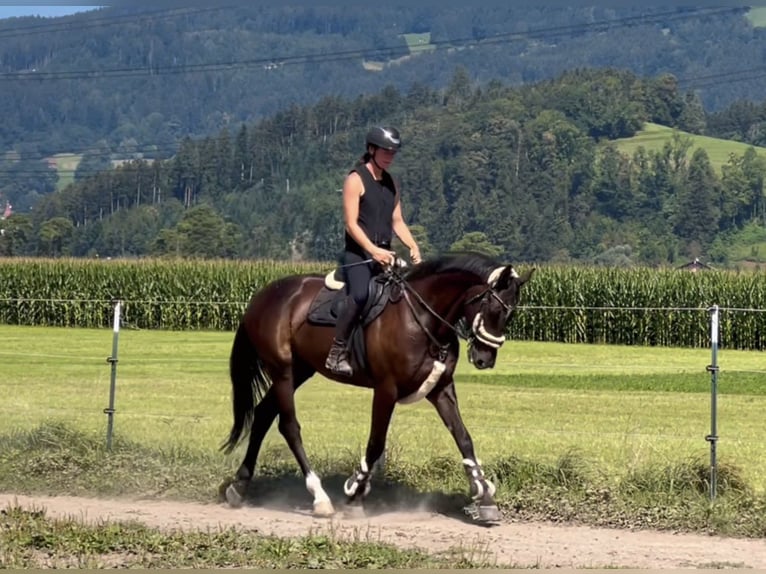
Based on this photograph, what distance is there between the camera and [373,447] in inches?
385

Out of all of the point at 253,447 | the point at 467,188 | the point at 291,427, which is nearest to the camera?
the point at 291,427

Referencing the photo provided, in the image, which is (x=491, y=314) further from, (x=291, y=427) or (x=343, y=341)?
(x=291, y=427)

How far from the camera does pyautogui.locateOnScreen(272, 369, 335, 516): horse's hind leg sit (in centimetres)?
998

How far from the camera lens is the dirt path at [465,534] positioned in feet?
27.0

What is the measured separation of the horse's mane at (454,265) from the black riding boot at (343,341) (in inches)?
19.4

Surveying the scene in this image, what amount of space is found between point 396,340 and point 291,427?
124cm

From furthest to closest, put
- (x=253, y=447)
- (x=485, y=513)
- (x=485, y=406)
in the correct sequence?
(x=485, y=406)
(x=253, y=447)
(x=485, y=513)

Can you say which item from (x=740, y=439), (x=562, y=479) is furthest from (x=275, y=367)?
(x=740, y=439)

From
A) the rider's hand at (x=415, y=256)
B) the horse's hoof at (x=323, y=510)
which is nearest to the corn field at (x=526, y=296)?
the rider's hand at (x=415, y=256)

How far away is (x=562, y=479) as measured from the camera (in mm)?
10188

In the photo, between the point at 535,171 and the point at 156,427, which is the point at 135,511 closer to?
the point at 156,427

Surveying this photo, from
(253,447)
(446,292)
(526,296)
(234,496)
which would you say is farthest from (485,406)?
(526,296)

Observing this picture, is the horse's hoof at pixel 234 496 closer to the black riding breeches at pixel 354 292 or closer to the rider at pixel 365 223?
the rider at pixel 365 223

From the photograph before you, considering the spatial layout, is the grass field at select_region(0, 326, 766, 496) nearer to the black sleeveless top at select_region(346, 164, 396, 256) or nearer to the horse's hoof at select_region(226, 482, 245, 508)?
the horse's hoof at select_region(226, 482, 245, 508)
